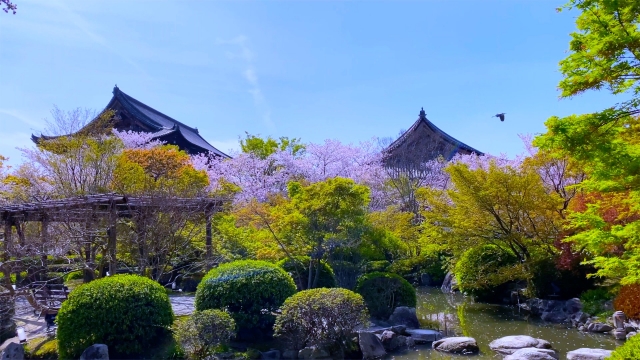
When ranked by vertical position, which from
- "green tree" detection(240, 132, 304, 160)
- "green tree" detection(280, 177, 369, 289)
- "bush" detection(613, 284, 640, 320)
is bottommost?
"bush" detection(613, 284, 640, 320)

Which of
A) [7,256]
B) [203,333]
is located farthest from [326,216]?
[7,256]

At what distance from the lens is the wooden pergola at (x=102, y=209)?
909 cm

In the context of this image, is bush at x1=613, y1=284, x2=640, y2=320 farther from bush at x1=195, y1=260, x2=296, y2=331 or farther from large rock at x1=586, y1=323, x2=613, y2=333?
bush at x1=195, y1=260, x2=296, y2=331

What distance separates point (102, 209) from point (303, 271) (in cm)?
443

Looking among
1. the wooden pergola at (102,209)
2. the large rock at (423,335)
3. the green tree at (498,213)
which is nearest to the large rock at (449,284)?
the green tree at (498,213)

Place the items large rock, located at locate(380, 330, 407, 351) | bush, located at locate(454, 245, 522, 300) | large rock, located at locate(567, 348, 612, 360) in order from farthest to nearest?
bush, located at locate(454, 245, 522, 300), large rock, located at locate(380, 330, 407, 351), large rock, located at locate(567, 348, 612, 360)

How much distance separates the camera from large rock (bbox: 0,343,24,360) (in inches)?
277

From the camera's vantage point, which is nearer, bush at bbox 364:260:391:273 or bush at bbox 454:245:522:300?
bush at bbox 364:260:391:273

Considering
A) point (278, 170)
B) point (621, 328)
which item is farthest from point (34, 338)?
point (278, 170)

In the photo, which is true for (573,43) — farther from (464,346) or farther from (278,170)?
(278,170)

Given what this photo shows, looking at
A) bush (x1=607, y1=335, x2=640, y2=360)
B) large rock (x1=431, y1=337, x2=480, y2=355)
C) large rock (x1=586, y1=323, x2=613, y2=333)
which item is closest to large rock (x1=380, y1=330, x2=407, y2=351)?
large rock (x1=431, y1=337, x2=480, y2=355)

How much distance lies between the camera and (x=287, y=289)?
8258 mm

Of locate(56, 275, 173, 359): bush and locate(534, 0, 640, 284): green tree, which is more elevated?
locate(534, 0, 640, 284): green tree

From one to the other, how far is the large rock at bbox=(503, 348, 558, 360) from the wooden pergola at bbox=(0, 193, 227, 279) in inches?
262
